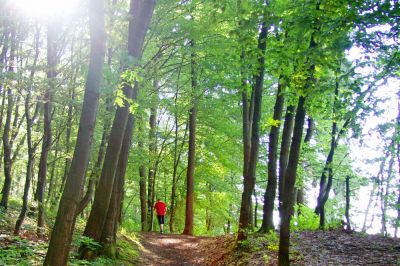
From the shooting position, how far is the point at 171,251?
1291 cm

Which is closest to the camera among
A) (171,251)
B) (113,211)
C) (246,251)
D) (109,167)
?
(109,167)

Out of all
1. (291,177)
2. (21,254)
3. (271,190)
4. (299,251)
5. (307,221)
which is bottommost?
(21,254)

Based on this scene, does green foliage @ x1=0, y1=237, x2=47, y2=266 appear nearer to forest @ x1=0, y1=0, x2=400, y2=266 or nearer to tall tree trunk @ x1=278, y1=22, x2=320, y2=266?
forest @ x1=0, y1=0, x2=400, y2=266

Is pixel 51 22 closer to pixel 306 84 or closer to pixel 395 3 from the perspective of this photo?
pixel 306 84

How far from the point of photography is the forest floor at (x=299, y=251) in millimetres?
7555

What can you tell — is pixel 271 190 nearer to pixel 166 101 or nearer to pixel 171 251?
pixel 171 251

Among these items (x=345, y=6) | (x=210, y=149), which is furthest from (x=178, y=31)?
(x=210, y=149)

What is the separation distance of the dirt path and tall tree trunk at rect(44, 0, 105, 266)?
544 cm

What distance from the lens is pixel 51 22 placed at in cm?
866

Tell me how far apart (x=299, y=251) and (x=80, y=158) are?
224 inches

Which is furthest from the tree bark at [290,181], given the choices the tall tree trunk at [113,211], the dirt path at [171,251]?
the dirt path at [171,251]

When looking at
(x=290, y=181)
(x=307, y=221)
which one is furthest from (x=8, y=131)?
(x=307, y=221)

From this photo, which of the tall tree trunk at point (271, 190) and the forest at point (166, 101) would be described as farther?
the tall tree trunk at point (271, 190)

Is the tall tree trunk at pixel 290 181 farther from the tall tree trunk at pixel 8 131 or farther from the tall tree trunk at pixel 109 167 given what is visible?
the tall tree trunk at pixel 8 131
